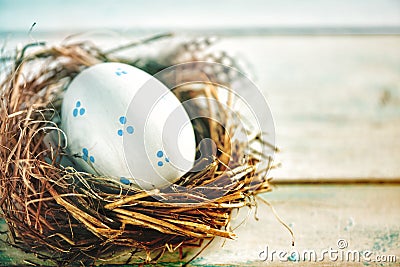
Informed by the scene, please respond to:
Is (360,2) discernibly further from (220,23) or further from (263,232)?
(263,232)

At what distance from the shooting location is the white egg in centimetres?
86

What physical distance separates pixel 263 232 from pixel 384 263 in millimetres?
198

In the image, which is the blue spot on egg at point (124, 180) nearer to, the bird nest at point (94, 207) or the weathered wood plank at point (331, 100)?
the bird nest at point (94, 207)

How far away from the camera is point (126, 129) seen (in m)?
0.86

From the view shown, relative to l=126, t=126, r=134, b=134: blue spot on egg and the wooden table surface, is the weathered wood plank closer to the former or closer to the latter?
the wooden table surface

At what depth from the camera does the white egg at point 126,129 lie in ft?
2.82

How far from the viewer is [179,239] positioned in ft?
2.73

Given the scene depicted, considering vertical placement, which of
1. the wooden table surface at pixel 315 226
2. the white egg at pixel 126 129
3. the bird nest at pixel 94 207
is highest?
the white egg at pixel 126 129

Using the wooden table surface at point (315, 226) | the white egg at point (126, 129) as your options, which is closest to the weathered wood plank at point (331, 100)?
the wooden table surface at point (315, 226)

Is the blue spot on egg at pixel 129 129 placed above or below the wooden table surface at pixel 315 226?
above

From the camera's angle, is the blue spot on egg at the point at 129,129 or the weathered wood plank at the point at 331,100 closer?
the blue spot on egg at the point at 129,129

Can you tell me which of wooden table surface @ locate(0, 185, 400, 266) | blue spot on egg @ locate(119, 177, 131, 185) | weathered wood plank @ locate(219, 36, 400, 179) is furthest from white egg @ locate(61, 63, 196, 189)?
weathered wood plank @ locate(219, 36, 400, 179)

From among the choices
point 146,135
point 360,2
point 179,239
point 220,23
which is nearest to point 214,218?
point 179,239

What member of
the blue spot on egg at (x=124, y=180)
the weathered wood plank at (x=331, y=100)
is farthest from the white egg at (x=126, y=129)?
the weathered wood plank at (x=331, y=100)
